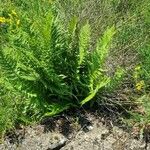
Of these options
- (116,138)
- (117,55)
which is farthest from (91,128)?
(117,55)

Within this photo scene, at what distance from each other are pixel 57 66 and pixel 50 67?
0.10 meters

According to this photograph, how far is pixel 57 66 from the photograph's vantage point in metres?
3.28

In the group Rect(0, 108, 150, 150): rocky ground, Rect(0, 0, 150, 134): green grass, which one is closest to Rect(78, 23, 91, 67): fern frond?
Rect(0, 0, 150, 134): green grass

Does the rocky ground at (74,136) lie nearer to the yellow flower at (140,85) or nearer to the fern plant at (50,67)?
the fern plant at (50,67)

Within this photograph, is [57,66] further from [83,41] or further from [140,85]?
[140,85]

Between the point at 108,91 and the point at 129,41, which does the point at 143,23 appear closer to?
the point at 129,41

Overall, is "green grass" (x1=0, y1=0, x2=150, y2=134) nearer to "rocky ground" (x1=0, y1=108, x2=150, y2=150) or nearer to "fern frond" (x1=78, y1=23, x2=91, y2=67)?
"fern frond" (x1=78, y1=23, x2=91, y2=67)

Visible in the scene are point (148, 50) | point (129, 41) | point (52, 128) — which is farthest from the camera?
point (129, 41)

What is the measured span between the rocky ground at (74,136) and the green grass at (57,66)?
0.35 ft

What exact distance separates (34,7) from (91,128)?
4.37 feet

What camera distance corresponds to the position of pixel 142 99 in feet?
11.3

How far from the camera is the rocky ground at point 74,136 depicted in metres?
3.27

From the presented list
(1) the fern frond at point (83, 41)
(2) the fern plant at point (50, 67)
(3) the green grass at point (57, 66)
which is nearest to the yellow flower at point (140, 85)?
(3) the green grass at point (57, 66)

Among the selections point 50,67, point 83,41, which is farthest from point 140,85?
point 50,67
